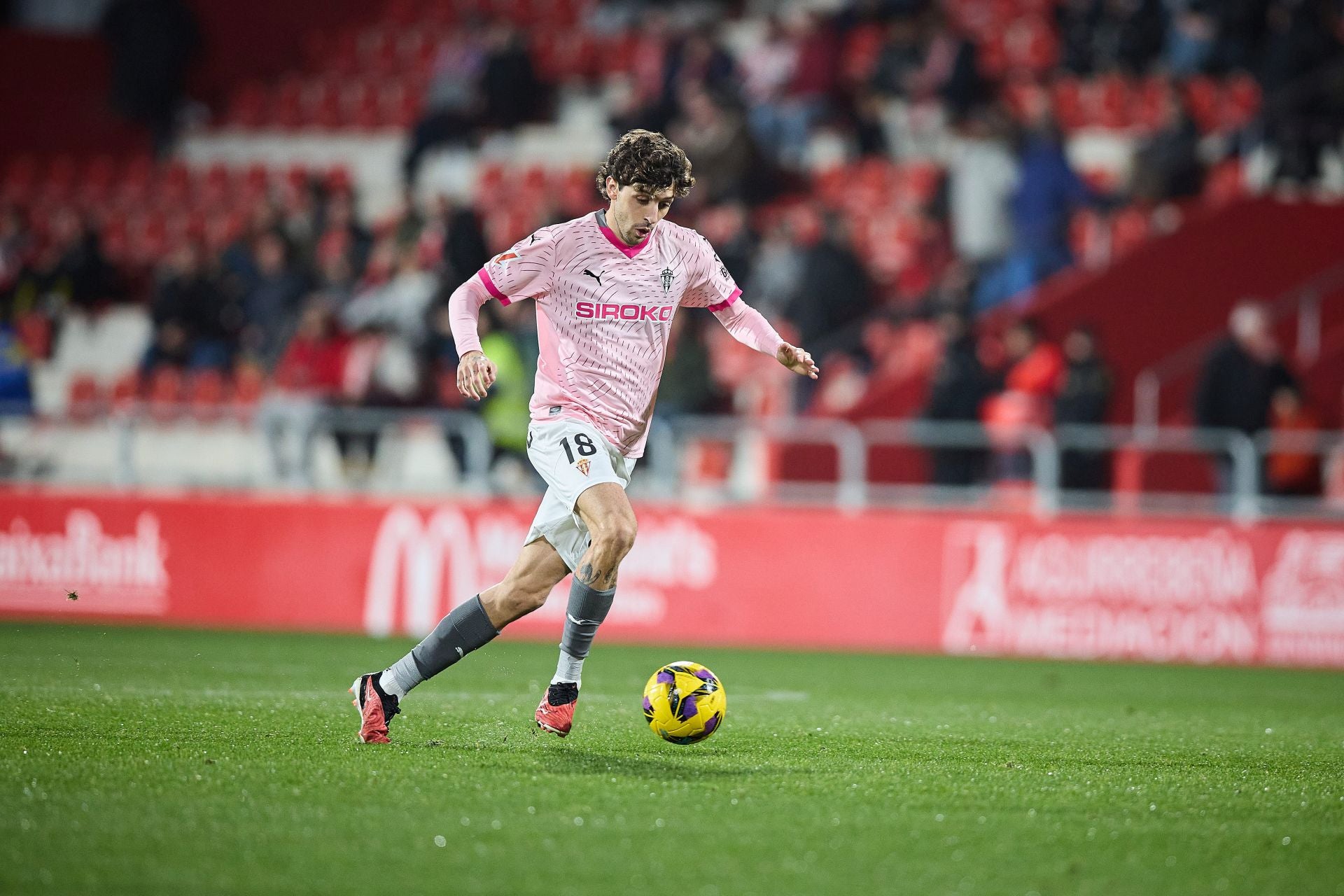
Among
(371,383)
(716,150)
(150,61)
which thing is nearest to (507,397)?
(371,383)

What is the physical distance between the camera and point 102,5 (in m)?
28.2

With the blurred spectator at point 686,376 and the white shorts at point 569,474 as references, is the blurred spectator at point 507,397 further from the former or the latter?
the white shorts at point 569,474

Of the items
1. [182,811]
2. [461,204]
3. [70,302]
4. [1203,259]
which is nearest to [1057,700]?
[182,811]

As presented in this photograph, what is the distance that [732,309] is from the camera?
7926mm

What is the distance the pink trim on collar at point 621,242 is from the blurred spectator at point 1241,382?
27.0 ft

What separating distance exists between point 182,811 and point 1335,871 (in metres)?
3.40

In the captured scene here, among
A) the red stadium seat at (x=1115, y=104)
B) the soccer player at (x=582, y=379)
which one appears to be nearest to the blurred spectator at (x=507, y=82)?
the red stadium seat at (x=1115, y=104)

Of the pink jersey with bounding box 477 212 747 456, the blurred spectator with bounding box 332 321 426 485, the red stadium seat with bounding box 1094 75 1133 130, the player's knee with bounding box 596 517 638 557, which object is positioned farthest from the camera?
the red stadium seat with bounding box 1094 75 1133 130

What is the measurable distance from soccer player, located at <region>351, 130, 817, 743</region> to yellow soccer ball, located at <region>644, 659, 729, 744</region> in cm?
35

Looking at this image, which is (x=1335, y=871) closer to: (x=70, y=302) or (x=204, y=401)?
(x=204, y=401)

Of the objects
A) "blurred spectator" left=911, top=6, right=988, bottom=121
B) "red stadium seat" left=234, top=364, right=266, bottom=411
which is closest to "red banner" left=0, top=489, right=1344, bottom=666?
"red stadium seat" left=234, top=364, right=266, bottom=411

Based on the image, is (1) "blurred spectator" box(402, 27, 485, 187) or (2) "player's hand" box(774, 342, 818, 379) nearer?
(2) "player's hand" box(774, 342, 818, 379)

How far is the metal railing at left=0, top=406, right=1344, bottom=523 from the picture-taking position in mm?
14125

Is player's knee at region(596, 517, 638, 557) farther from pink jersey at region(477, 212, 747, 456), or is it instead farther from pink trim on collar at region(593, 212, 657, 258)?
pink trim on collar at region(593, 212, 657, 258)
